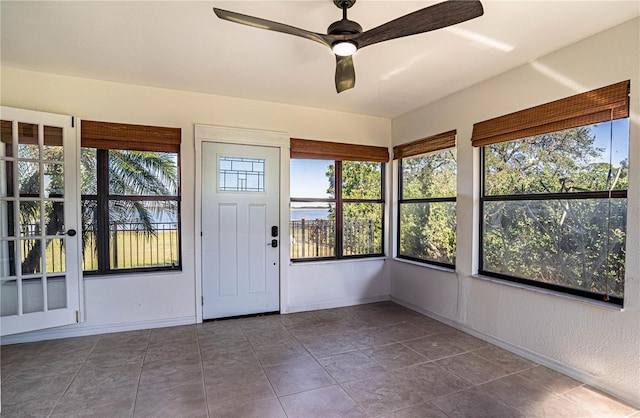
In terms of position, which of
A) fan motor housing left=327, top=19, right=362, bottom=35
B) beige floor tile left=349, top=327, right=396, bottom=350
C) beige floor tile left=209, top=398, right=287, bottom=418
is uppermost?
fan motor housing left=327, top=19, right=362, bottom=35

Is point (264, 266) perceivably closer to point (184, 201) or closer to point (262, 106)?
point (184, 201)

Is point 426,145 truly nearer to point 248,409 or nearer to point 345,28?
point 345,28

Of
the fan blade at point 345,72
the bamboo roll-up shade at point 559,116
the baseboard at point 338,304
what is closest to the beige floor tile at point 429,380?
the baseboard at point 338,304

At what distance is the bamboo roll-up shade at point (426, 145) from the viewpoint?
3688 millimetres

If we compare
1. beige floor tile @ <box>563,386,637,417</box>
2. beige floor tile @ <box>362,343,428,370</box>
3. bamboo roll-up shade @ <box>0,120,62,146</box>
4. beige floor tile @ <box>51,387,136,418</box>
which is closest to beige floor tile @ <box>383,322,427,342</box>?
beige floor tile @ <box>362,343,428,370</box>

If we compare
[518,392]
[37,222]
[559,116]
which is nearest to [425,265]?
[518,392]

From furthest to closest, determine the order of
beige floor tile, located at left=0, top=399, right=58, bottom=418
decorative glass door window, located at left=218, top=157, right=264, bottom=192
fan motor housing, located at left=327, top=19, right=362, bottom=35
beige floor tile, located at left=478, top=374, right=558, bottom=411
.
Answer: decorative glass door window, located at left=218, top=157, right=264, bottom=192, beige floor tile, located at left=478, top=374, right=558, bottom=411, beige floor tile, located at left=0, top=399, right=58, bottom=418, fan motor housing, located at left=327, top=19, right=362, bottom=35

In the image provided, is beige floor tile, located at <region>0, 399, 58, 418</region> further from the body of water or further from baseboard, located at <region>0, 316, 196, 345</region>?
the body of water

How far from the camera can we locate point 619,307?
7.55ft

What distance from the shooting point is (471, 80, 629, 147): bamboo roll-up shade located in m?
2.30

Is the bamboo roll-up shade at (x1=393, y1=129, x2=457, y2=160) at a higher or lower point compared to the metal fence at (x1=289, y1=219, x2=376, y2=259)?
higher

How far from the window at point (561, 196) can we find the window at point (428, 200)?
17.0 inches

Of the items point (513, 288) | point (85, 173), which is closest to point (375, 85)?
point (513, 288)

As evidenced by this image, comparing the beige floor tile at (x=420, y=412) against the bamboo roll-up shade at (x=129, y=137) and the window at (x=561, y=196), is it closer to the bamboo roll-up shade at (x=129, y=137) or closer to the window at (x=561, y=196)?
the window at (x=561, y=196)
